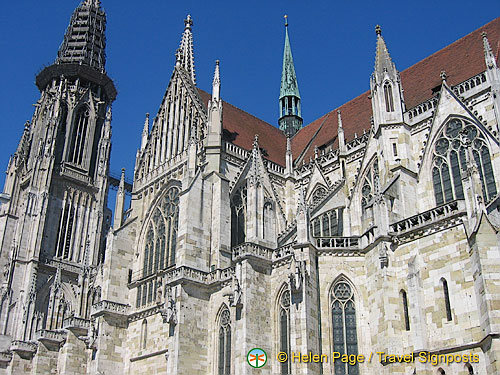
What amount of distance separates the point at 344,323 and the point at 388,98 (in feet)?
28.4

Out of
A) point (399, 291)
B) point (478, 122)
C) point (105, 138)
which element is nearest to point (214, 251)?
point (399, 291)

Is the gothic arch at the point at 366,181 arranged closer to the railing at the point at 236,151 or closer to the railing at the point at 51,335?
the railing at the point at 236,151

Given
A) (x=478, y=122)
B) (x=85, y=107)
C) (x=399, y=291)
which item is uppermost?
(x=85, y=107)

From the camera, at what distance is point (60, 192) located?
128ft

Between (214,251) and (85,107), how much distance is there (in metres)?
24.3

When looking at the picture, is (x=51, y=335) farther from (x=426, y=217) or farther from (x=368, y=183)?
(x=426, y=217)

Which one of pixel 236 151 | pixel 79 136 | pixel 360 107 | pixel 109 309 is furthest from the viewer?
pixel 79 136

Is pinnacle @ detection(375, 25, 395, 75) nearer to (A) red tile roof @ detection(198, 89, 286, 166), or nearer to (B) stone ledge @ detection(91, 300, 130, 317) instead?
(A) red tile roof @ detection(198, 89, 286, 166)

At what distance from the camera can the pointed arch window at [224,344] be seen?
20.7 m

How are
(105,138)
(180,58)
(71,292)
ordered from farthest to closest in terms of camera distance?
(105,138) → (71,292) → (180,58)

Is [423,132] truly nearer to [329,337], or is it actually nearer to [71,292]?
[329,337]

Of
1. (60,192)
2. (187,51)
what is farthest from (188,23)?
(60,192)

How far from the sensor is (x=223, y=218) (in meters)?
23.5

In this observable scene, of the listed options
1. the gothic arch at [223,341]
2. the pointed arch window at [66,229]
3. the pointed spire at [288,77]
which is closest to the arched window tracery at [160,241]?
the gothic arch at [223,341]
